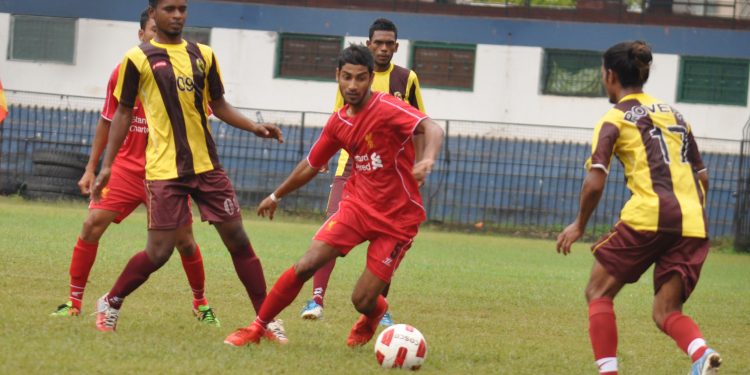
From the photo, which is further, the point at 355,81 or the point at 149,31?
the point at 149,31

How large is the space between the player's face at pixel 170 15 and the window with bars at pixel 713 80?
67.5 ft

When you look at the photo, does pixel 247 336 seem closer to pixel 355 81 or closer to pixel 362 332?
pixel 362 332

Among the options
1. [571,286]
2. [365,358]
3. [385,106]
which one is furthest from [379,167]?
[571,286]

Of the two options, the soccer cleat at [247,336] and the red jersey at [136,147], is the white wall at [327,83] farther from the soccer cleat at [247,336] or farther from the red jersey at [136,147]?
the soccer cleat at [247,336]

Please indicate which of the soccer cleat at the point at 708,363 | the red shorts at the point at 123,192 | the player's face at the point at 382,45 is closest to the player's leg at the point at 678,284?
the soccer cleat at the point at 708,363

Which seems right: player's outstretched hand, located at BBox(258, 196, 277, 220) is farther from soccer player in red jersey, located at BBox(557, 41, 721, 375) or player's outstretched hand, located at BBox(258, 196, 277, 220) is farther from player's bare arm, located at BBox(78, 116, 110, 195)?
soccer player in red jersey, located at BBox(557, 41, 721, 375)

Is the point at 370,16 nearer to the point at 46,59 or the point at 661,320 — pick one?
the point at 46,59

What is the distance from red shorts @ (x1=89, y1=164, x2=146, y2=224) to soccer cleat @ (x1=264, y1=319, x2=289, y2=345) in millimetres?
1628

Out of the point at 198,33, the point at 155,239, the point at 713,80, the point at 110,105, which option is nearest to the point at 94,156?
the point at 110,105

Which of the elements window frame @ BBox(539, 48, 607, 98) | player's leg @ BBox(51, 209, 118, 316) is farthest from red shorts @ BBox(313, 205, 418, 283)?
window frame @ BBox(539, 48, 607, 98)

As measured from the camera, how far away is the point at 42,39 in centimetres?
2875

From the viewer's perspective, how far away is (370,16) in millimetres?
27375

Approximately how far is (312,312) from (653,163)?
3507 millimetres

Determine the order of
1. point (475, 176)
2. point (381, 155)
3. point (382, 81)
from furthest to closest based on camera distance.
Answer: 1. point (475, 176)
2. point (382, 81)
3. point (381, 155)
